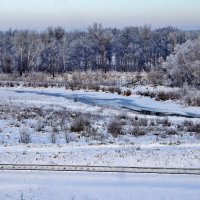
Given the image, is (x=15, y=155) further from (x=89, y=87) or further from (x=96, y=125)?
(x=89, y=87)

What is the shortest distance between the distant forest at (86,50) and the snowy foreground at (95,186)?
65219mm

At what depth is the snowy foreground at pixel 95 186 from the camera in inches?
360

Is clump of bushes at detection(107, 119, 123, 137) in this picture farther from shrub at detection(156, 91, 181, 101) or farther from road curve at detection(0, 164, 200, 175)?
shrub at detection(156, 91, 181, 101)

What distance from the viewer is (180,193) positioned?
9344 millimetres

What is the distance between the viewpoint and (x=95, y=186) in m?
9.85

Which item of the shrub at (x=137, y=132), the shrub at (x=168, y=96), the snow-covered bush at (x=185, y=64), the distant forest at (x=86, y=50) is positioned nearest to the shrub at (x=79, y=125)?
the shrub at (x=137, y=132)

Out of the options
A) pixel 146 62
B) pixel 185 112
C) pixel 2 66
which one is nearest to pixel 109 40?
pixel 146 62

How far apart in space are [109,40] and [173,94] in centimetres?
5218

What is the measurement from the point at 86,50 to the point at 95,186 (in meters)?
82.5

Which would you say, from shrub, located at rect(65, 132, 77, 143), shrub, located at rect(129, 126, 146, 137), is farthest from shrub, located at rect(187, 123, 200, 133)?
shrub, located at rect(65, 132, 77, 143)

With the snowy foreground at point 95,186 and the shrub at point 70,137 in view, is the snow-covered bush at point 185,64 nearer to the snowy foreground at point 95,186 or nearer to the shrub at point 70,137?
the shrub at point 70,137

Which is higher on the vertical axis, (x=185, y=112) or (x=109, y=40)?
(x=109, y=40)

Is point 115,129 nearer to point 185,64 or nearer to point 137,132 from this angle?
point 137,132

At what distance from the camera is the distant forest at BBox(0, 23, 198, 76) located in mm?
81125
